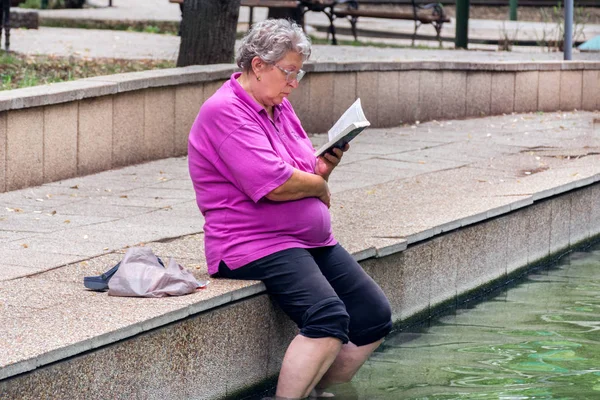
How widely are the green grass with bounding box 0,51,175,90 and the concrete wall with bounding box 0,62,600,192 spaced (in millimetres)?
894

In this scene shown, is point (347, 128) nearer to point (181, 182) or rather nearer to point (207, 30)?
point (181, 182)

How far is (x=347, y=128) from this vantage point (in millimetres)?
4586

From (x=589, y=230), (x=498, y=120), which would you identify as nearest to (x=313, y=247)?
(x=589, y=230)

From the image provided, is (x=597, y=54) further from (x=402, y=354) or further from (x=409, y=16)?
(x=402, y=354)

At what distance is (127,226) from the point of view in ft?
22.2

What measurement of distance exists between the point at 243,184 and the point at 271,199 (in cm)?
12

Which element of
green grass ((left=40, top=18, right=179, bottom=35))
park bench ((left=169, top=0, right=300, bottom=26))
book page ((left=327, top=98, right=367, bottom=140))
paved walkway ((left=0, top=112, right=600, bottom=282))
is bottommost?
paved walkway ((left=0, top=112, right=600, bottom=282))

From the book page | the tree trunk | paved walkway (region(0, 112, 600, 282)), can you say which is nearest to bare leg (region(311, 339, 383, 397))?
paved walkway (region(0, 112, 600, 282))

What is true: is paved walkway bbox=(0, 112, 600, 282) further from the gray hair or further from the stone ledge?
the gray hair

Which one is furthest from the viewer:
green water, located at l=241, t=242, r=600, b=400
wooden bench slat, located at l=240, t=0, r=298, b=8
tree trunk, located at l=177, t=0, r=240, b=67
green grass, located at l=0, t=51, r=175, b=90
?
wooden bench slat, located at l=240, t=0, r=298, b=8

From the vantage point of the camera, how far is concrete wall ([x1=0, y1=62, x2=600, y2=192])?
8.13m

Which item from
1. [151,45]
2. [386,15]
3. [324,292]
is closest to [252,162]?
[324,292]

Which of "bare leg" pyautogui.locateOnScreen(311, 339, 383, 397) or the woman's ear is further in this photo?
"bare leg" pyautogui.locateOnScreen(311, 339, 383, 397)

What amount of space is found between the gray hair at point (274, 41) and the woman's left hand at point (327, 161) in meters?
0.41
